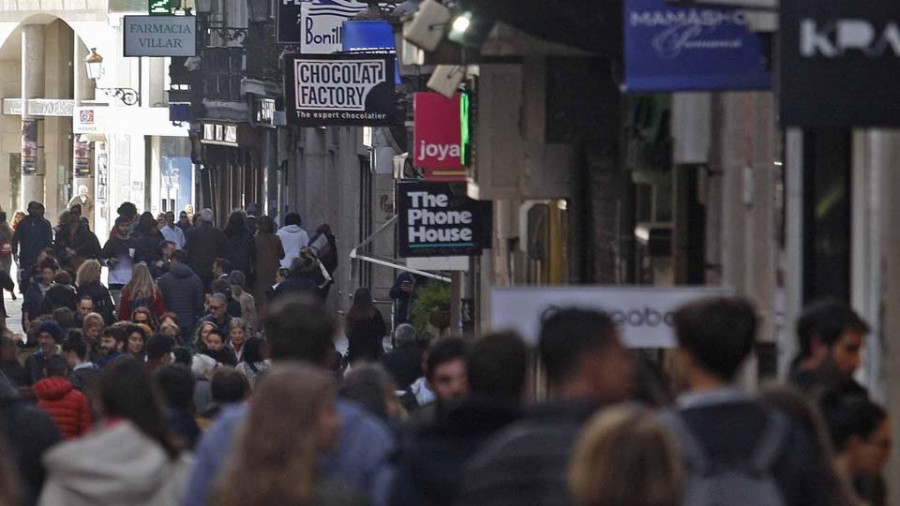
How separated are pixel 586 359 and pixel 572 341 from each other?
0.19ft

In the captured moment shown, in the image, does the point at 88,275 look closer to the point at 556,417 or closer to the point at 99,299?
the point at 99,299

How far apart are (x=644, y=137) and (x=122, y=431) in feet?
25.0

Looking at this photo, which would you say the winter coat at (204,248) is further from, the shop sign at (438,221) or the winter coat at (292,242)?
the shop sign at (438,221)

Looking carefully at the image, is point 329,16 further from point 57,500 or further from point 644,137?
point 57,500

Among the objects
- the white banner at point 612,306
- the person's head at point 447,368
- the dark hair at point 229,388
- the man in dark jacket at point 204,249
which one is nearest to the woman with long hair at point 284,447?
the person's head at point 447,368

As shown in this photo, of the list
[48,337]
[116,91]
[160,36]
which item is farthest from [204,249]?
[116,91]

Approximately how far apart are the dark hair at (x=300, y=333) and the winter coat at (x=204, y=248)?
71.3 ft

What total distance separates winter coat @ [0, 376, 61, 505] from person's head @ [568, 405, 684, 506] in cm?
325

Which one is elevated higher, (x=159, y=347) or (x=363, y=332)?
(x=159, y=347)

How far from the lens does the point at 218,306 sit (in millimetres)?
19109

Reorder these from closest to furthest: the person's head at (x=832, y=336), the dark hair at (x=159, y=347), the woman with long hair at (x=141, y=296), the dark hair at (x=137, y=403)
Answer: the dark hair at (x=137, y=403) → the person's head at (x=832, y=336) → the dark hair at (x=159, y=347) → the woman with long hair at (x=141, y=296)

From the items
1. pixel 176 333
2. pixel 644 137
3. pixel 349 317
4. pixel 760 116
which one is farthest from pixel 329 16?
pixel 760 116

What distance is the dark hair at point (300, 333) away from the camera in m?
6.34

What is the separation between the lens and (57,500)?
6320 mm
